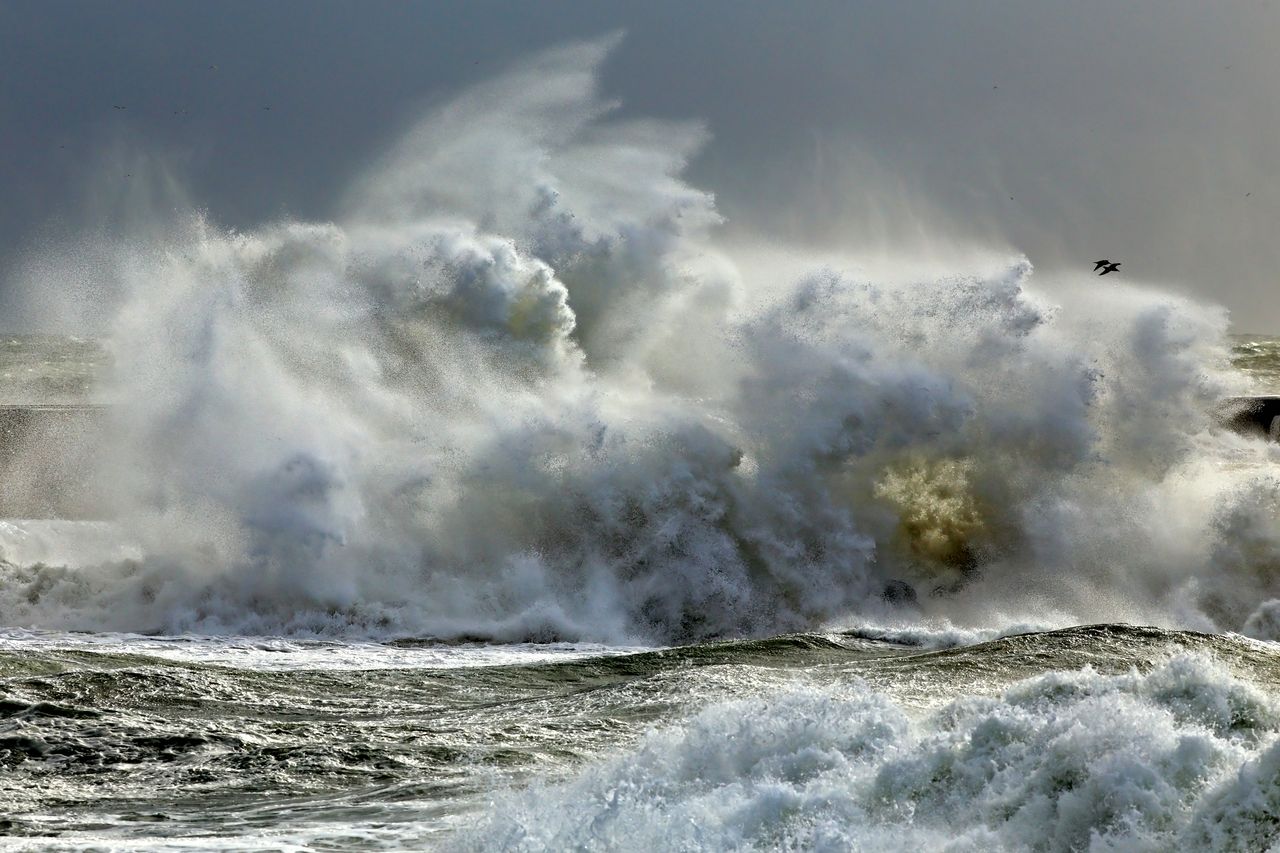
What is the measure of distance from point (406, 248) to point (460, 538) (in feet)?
22.9

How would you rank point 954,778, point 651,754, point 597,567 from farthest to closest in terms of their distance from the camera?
point 597,567 < point 651,754 < point 954,778

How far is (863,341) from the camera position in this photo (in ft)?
72.4

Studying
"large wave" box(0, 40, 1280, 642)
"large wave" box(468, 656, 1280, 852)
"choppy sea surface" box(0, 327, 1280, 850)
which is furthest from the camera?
"large wave" box(0, 40, 1280, 642)

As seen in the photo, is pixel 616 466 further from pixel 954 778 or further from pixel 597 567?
pixel 954 778

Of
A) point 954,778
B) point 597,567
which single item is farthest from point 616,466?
point 954,778

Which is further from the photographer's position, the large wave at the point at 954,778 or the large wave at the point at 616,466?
the large wave at the point at 616,466

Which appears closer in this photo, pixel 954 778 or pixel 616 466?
pixel 954 778

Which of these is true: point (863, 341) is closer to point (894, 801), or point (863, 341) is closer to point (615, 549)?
point (615, 549)

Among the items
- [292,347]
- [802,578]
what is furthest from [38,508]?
[802,578]

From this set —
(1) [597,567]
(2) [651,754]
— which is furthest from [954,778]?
(1) [597,567]

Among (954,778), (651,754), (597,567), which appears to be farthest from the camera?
(597,567)

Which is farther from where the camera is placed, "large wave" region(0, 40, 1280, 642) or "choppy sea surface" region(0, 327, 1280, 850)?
"large wave" region(0, 40, 1280, 642)

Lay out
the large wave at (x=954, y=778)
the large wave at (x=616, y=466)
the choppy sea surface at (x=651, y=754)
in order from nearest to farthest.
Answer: the large wave at (x=954, y=778), the choppy sea surface at (x=651, y=754), the large wave at (x=616, y=466)

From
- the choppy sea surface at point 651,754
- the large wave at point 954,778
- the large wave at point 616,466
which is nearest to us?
the large wave at point 954,778
